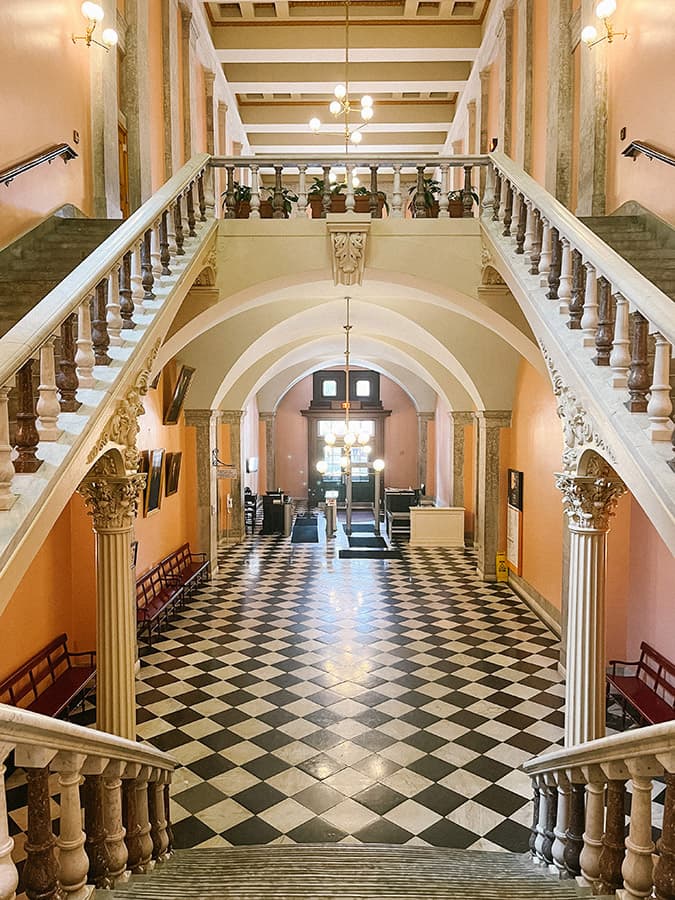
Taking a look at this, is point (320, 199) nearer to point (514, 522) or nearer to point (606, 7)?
point (606, 7)

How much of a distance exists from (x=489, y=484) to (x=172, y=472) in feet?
19.1

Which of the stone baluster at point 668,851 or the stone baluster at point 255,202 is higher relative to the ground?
the stone baluster at point 255,202

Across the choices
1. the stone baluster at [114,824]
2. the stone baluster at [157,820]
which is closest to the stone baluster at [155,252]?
the stone baluster at [157,820]

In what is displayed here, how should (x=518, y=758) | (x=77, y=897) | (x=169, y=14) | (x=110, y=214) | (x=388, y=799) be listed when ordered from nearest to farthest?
(x=77, y=897) < (x=388, y=799) < (x=518, y=758) < (x=110, y=214) < (x=169, y=14)

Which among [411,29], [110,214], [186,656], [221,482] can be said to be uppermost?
[411,29]

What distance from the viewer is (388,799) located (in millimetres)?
5395

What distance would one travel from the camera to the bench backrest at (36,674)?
6.04 m

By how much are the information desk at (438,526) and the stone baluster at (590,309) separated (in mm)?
11377

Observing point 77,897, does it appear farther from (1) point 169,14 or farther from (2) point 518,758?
(1) point 169,14

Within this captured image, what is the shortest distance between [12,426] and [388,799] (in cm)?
410

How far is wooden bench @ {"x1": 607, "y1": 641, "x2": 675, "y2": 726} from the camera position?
6.07 m

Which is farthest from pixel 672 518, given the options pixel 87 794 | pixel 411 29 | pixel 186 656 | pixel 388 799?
pixel 411 29

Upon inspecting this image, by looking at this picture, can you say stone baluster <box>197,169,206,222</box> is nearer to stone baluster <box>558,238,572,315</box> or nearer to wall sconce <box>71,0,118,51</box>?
wall sconce <box>71,0,118,51</box>

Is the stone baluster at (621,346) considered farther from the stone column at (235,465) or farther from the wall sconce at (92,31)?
the stone column at (235,465)
